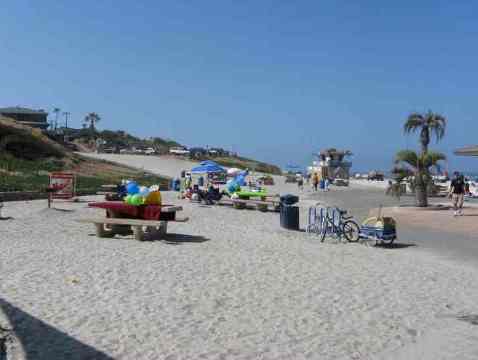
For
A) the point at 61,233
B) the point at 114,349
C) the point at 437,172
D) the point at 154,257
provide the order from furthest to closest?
→ the point at 437,172 → the point at 61,233 → the point at 154,257 → the point at 114,349

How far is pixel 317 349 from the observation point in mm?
A: 5309

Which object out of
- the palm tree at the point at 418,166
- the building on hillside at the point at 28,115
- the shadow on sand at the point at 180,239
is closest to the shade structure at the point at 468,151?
the palm tree at the point at 418,166

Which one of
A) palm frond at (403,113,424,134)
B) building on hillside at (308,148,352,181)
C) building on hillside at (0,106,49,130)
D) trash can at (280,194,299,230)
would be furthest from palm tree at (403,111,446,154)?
building on hillside at (0,106,49,130)

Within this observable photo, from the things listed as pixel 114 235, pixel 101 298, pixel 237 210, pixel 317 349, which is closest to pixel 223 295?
pixel 101 298

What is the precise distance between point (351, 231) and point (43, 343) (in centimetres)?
920

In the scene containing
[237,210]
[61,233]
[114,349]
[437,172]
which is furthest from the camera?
[437,172]

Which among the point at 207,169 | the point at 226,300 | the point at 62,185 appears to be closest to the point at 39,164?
A: the point at 207,169

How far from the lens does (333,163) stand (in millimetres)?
71625

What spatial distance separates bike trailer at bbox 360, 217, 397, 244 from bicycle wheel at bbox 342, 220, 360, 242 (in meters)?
0.17

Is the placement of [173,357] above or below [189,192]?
below

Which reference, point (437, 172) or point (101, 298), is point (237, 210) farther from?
point (101, 298)

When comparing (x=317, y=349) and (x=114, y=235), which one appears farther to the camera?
(x=114, y=235)

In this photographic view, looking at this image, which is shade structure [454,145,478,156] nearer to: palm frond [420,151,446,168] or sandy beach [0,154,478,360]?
palm frond [420,151,446,168]

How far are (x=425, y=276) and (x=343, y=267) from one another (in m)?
1.29
